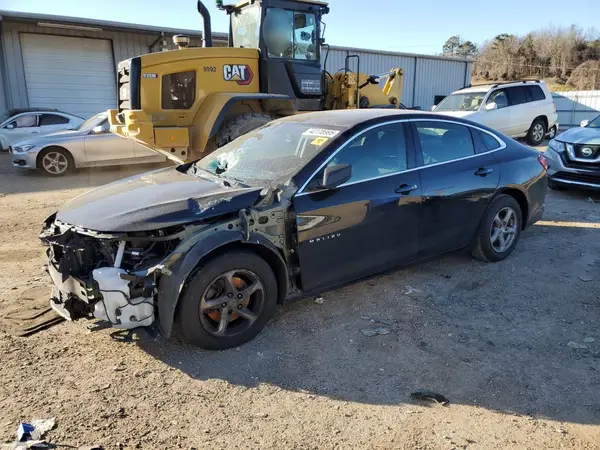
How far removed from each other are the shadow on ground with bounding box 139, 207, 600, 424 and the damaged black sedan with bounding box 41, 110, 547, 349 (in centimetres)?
30

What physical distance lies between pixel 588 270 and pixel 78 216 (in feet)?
16.2

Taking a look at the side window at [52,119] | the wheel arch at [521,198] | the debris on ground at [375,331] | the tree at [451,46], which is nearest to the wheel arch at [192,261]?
the debris on ground at [375,331]

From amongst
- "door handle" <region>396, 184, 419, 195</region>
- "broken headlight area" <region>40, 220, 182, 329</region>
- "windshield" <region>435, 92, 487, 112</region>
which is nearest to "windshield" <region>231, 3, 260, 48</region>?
"door handle" <region>396, 184, 419, 195</region>

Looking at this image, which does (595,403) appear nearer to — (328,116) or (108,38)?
(328,116)

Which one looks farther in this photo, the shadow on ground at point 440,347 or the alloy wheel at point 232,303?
the alloy wheel at point 232,303

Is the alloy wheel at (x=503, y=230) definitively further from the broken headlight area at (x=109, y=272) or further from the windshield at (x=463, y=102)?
the windshield at (x=463, y=102)

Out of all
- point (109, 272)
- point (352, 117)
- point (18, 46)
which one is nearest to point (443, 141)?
A: point (352, 117)

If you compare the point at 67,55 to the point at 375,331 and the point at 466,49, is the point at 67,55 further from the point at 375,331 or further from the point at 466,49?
the point at 466,49

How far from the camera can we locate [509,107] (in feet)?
42.9

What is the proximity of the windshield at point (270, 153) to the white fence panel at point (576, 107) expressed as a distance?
72.8 feet

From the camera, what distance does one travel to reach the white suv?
1245 cm

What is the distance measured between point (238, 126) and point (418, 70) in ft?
63.0

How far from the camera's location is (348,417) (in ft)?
9.21

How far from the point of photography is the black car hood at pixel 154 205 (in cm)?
322
